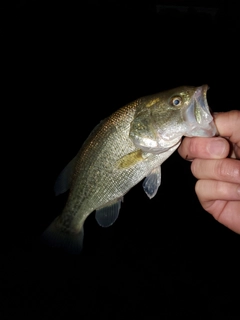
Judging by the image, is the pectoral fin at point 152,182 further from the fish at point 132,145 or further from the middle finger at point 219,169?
the middle finger at point 219,169

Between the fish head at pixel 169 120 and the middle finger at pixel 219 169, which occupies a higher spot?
the fish head at pixel 169 120

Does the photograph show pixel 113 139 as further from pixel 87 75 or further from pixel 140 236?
pixel 87 75

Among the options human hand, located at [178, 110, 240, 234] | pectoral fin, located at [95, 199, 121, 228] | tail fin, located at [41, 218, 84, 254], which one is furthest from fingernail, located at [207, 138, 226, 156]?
tail fin, located at [41, 218, 84, 254]

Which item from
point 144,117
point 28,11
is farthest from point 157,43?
point 144,117

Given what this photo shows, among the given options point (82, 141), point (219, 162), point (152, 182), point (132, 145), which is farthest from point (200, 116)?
point (82, 141)

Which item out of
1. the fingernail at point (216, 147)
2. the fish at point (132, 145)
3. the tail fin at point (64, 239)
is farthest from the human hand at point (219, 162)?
the tail fin at point (64, 239)

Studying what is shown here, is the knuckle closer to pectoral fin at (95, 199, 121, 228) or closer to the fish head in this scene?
the fish head
